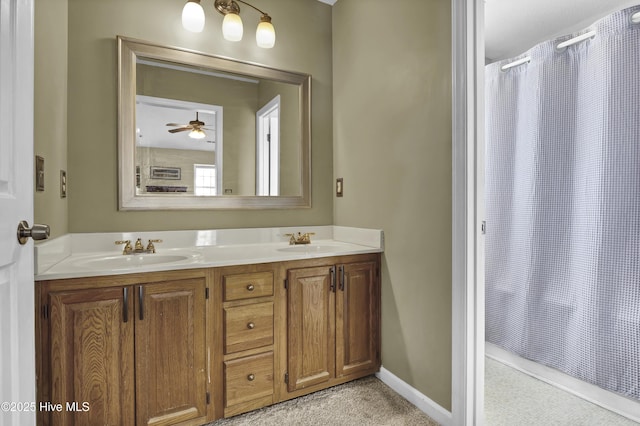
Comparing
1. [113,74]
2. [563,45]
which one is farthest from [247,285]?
[563,45]

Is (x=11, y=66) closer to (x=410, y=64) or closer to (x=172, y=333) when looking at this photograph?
(x=172, y=333)

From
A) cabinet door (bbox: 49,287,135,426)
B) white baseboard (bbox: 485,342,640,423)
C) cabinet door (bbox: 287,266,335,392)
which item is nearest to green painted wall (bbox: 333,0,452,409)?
cabinet door (bbox: 287,266,335,392)

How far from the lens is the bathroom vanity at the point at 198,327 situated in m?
1.37

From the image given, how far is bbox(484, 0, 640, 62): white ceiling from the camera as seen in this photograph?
6.98 feet

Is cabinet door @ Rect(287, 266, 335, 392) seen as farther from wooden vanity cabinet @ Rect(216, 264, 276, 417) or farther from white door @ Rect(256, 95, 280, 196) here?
white door @ Rect(256, 95, 280, 196)

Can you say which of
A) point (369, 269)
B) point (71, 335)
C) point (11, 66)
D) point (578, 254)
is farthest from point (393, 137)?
point (71, 335)

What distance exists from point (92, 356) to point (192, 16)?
5.88 feet

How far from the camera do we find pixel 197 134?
216cm

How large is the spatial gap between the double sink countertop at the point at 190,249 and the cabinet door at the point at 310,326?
0.45 ft

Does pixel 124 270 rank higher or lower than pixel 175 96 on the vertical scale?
lower

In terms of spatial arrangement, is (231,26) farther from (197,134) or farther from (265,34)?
(197,134)

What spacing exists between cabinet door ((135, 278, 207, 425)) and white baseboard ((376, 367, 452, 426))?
1.07m

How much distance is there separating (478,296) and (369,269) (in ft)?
2.27

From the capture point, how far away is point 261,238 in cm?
235
